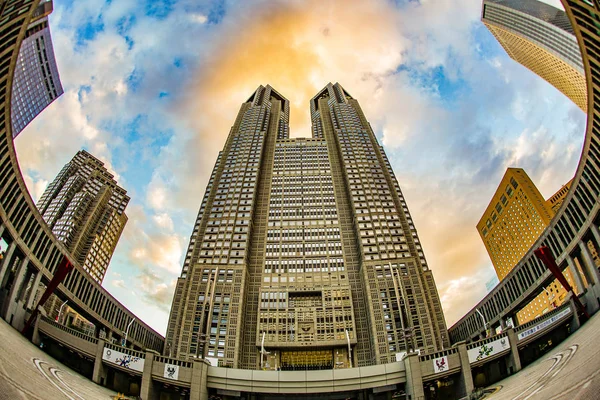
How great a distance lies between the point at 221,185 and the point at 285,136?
162 ft

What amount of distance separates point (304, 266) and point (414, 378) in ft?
190

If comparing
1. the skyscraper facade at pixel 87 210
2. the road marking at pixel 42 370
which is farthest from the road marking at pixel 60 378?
the skyscraper facade at pixel 87 210

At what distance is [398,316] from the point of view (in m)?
84.8

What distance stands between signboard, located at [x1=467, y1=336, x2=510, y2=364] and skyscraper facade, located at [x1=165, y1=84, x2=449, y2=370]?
16731 millimetres

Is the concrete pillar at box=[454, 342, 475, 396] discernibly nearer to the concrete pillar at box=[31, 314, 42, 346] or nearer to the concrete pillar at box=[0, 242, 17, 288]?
the concrete pillar at box=[31, 314, 42, 346]

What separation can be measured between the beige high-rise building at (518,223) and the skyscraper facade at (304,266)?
5904 centimetres

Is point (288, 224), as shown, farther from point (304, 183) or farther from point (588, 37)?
point (588, 37)

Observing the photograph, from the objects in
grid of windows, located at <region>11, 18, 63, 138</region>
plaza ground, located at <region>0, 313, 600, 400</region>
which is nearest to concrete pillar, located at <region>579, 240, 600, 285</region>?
plaza ground, located at <region>0, 313, 600, 400</region>

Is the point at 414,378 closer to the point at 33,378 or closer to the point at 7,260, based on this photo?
the point at 33,378

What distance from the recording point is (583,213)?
52.5 meters

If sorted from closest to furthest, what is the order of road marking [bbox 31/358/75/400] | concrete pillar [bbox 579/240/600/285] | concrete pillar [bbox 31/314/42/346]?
road marking [bbox 31/358/75/400], concrete pillar [bbox 579/240/600/285], concrete pillar [bbox 31/314/42/346]

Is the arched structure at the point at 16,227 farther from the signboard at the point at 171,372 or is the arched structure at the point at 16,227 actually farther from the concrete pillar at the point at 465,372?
the concrete pillar at the point at 465,372

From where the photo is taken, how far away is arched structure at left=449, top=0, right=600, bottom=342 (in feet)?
138

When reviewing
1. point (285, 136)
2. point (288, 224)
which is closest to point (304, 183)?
point (288, 224)
